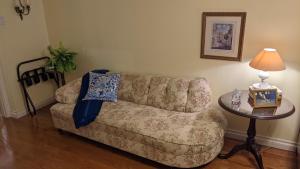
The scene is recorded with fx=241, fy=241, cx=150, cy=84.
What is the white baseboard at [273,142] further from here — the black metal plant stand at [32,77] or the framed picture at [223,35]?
the black metal plant stand at [32,77]

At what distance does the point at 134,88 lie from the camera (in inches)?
119

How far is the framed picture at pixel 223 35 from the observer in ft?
8.21

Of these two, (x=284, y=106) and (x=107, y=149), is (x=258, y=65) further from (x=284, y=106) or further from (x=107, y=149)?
(x=107, y=149)

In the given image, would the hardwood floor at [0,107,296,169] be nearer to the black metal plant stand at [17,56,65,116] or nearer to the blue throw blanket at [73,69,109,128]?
the blue throw blanket at [73,69,109,128]

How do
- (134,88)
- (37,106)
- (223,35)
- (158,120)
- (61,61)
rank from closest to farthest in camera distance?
(158,120) < (223,35) < (134,88) < (61,61) < (37,106)

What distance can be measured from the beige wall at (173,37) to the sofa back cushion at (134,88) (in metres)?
0.22

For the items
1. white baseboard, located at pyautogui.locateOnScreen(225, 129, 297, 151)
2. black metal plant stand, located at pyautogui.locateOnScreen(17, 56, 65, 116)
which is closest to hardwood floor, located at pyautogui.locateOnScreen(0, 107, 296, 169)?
white baseboard, located at pyautogui.locateOnScreen(225, 129, 297, 151)

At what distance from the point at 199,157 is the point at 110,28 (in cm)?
208

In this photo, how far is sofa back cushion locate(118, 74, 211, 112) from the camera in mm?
2664

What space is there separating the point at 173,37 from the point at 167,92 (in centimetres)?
66

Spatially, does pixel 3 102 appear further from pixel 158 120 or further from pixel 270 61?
pixel 270 61

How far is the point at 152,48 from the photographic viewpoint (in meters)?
3.08

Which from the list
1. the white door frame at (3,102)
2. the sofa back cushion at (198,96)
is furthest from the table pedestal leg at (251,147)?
the white door frame at (3,102)

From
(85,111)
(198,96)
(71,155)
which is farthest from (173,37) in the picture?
(71,155)
